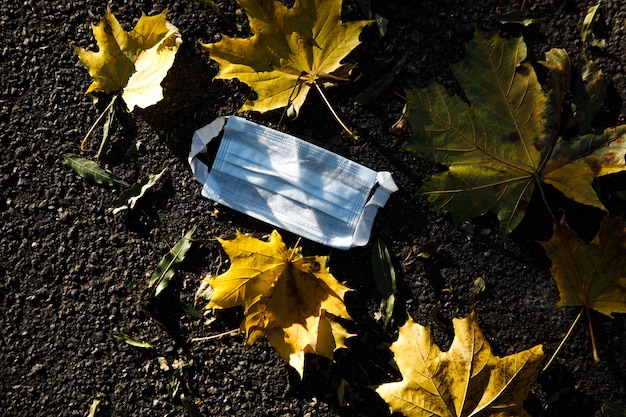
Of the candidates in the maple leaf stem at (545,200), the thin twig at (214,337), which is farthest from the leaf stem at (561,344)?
the thin twig at (214,337)

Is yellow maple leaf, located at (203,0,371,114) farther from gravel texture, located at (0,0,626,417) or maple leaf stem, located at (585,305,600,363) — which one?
maple leaf stem, located at (585,305,600,363)

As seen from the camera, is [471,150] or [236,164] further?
[236,164]

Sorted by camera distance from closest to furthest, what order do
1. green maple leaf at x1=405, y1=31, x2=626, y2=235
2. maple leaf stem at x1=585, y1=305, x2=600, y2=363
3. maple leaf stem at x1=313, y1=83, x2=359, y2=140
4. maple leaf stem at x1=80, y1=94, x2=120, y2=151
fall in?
green maple leaf at x1=405, y1=31, x2=626, y2=235
maple leaf stem at x1=585, y1=305, x2=600, y2=363
maple leaf stem at x1=313, y1=83, x2=359, y2=140
maple leaf stem at x1=80, y1=94, x2=120, y2=151

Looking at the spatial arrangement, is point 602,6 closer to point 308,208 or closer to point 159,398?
point 308,208

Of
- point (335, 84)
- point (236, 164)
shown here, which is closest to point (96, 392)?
point (236, 164)

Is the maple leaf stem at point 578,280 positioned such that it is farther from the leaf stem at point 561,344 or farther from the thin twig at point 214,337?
the thin twig at point 214,337

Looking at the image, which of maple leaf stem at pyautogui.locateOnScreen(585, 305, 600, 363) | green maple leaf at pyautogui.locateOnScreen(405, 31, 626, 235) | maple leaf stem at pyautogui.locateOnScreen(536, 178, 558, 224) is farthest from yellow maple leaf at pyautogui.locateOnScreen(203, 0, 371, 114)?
maple leaf stem at pyautogui.locateOnScreen(585, 305, 600, 363)
